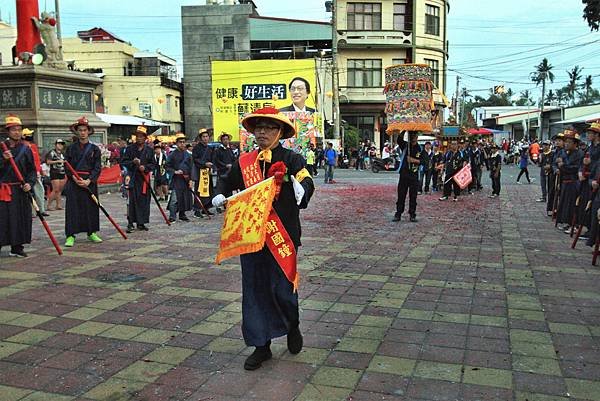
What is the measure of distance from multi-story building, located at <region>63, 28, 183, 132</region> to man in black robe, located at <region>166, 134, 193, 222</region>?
2722 cm

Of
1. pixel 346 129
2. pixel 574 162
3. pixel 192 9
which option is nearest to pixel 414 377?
pixel 574 162

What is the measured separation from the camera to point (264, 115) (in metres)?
3.92

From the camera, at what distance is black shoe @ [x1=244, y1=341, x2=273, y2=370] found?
3.90 metres

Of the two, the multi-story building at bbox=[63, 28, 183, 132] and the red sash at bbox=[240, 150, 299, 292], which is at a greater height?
the multi-story building at bbox=[63, 28, 183, 132]

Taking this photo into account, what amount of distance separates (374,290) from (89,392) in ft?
10.4

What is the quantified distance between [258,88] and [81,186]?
24.9 meters

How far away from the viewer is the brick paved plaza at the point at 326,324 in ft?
12.0

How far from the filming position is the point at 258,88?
3259cm

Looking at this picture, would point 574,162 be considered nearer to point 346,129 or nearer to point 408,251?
point 408,251

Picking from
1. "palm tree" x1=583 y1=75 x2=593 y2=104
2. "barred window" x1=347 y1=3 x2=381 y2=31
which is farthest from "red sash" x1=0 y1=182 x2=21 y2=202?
"palm tree" x1=583 y1=75 x2=593 y2=104

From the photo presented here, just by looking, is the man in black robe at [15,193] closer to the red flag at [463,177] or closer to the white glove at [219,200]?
the white glove at [219,200]

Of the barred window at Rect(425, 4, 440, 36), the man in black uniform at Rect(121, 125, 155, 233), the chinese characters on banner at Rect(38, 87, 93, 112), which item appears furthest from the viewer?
the barred window at Rect(425, 4, 440, 36)

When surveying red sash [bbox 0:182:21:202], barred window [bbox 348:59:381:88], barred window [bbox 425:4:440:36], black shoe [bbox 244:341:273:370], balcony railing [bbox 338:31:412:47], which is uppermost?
barred window [bbox 425:4:440:36]

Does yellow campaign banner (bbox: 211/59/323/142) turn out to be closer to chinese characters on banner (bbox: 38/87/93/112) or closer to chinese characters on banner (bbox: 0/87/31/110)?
chinese characters on banner (bbox: 38/87/93/112)
